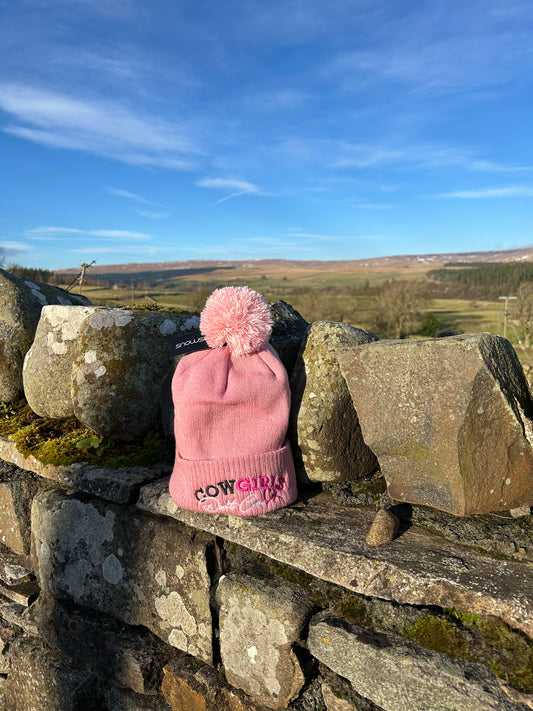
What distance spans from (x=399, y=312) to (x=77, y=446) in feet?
113

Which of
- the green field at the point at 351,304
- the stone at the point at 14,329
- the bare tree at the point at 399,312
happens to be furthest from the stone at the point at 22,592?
the bare tree at the point at 399,312

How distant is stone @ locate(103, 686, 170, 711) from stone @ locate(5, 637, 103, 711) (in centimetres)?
12

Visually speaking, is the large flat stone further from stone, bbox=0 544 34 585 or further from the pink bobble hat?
stone, bbox=0 544 34 585

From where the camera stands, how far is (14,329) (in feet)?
13.5

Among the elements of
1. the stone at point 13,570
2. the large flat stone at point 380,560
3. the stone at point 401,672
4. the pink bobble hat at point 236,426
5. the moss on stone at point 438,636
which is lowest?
the stone at point 13,570

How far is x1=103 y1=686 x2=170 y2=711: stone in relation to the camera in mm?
2766

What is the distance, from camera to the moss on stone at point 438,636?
6.16ft

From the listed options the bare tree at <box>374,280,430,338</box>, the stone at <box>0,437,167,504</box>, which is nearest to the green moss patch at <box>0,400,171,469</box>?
the stone at <box>0,437,167,504</box>

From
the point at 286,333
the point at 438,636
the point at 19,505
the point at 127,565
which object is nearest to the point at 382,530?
the point at 438,636

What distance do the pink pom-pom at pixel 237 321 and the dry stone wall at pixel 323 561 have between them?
34 cm

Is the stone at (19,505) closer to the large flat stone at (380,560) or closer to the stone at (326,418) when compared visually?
the large flat stone at (380,560)

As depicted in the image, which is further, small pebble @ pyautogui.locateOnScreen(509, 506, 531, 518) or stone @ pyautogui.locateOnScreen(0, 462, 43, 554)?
stone @ pyautogui.locateOnScreen(0, 462, 43, 554)

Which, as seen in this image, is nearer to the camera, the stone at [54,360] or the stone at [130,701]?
the stone at [130,701]

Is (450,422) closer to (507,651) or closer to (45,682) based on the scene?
(507,651)
